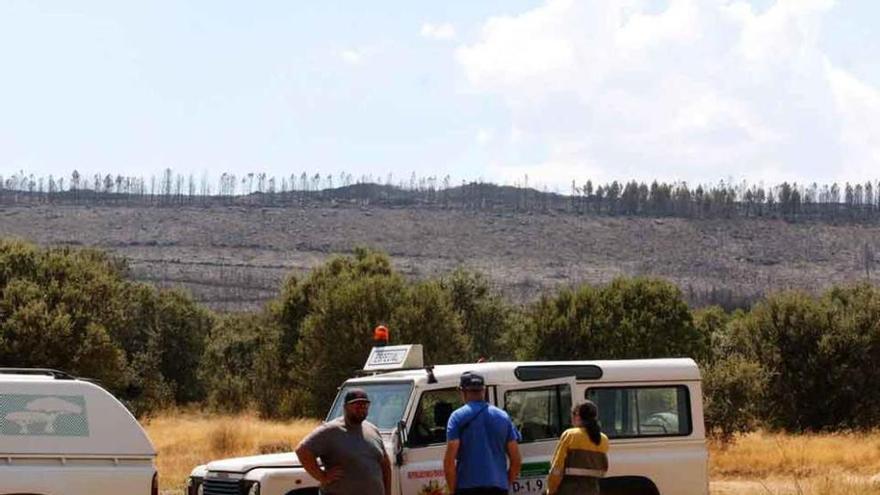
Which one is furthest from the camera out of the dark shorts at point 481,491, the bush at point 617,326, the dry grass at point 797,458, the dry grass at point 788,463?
the bush at point 617,326

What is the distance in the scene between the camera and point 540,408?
13883 mm

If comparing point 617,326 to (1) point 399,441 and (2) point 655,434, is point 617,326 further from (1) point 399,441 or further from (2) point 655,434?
(1) point 399,441

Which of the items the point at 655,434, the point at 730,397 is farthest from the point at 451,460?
the point at 730,397

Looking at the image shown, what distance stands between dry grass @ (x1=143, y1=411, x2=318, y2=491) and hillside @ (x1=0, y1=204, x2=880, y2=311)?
109925 millimetres

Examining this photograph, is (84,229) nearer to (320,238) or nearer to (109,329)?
(320,238)

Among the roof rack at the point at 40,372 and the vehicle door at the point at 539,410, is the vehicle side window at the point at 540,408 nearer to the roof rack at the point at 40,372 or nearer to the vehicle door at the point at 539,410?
the vehicle door at the point at 539,410

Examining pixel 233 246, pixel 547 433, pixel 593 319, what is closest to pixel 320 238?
pixel 233 246

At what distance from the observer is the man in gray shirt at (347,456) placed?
10.9 m

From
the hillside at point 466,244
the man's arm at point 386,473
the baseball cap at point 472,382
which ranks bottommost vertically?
the hillside at point 466,244

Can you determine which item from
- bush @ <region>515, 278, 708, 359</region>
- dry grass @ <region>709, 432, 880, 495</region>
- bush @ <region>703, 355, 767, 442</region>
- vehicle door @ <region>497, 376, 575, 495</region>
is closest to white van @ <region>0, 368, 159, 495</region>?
vehicle door @ <region>497, 376, 575, 495</region>

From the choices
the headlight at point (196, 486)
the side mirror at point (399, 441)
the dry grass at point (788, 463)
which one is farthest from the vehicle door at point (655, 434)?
the dry grass at point (788, 463)

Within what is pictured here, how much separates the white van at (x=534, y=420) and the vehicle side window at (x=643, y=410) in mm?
11

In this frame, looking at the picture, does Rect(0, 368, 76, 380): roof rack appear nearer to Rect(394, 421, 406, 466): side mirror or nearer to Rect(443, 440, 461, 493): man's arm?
Rect(394, 421, 406, 466): side mirror

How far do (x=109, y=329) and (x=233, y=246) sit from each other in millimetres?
130099
